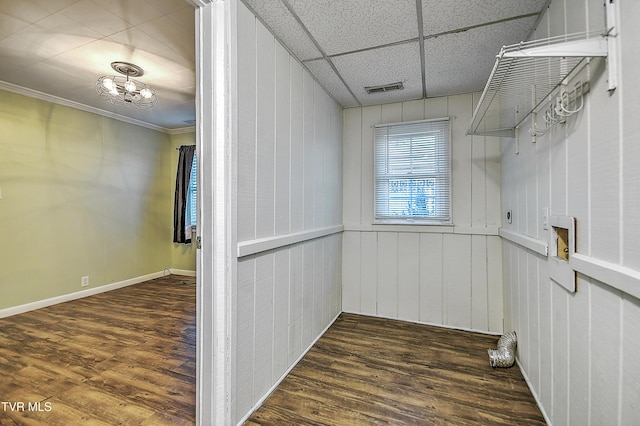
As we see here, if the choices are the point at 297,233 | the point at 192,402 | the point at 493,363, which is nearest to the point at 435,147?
the point at 297,233

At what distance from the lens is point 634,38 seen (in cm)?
87

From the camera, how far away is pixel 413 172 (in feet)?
9.89

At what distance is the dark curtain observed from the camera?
15.6 feet

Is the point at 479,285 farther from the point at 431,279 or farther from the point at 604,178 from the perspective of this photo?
the point at 604,178

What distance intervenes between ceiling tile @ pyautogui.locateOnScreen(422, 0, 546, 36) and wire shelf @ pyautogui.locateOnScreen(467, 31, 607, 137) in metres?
0.34

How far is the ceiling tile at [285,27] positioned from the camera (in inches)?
64.1

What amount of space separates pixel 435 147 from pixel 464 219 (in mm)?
795

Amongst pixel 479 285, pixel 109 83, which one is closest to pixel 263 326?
pixel 479 285

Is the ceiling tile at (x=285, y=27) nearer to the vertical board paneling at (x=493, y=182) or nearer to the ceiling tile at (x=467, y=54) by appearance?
the ceiling tile at (x=467, y=54)

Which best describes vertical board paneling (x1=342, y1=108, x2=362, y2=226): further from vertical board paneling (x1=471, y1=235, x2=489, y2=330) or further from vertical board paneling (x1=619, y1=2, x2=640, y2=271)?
vertical board paneling (x1=619, y1=2, x2=640, y2=271)

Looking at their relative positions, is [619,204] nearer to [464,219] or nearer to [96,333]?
[464,219]

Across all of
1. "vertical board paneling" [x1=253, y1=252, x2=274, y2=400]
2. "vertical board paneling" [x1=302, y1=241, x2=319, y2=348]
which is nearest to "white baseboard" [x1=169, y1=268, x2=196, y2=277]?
"vertical board paneling" [x1=302, y1=241, x2=319, y2=348]

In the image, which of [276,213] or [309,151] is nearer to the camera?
[276,213]

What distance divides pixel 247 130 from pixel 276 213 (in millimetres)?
580
